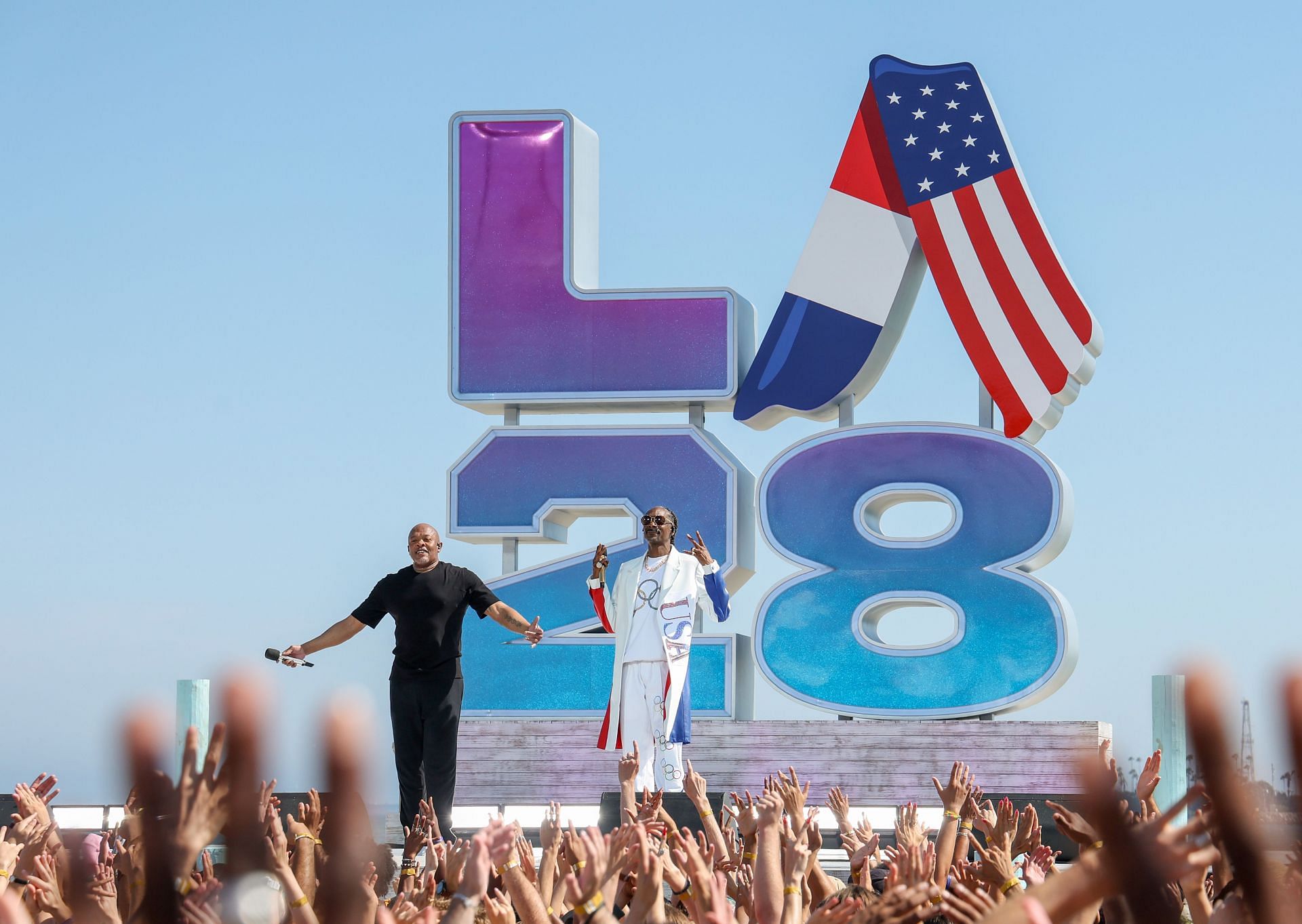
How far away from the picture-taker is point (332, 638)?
22.5 ft

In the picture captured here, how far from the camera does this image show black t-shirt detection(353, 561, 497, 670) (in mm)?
6664

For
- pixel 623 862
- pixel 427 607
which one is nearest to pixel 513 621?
pixel 427 607

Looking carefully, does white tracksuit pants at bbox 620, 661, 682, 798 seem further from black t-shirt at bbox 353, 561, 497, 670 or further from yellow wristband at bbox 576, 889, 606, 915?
yellow wristband at bbox 576, 889, 606, 915

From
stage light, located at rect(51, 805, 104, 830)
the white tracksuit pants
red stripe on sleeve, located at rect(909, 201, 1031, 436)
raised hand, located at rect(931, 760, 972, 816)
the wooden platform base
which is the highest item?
red stripe on sleeve, located at rect(909, 201, 1031, 436)

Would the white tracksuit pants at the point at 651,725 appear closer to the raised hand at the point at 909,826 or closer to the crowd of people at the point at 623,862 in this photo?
the crowd of people at the point at 623,862

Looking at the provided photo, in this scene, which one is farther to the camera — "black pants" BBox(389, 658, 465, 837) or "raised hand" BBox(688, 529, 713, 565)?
"raised hand" BBox(688, 529, 713, 565)

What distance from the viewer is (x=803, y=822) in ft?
10.8

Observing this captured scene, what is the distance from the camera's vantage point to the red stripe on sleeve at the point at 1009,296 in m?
11.7

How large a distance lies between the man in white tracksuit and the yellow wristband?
530 centimetres

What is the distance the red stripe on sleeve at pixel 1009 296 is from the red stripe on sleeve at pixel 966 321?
22cm

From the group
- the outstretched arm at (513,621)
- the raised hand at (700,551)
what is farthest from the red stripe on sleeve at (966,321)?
the outstretched arm at (513,621)

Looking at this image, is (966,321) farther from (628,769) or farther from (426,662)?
(628,769)

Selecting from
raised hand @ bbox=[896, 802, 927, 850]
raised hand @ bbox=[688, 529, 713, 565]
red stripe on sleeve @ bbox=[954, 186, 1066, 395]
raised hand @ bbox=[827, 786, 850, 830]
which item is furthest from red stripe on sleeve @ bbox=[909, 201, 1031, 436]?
raised hand @ bbox=[896, 802, 927, 850]

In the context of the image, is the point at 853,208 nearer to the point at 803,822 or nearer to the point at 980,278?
the point at 980,278
